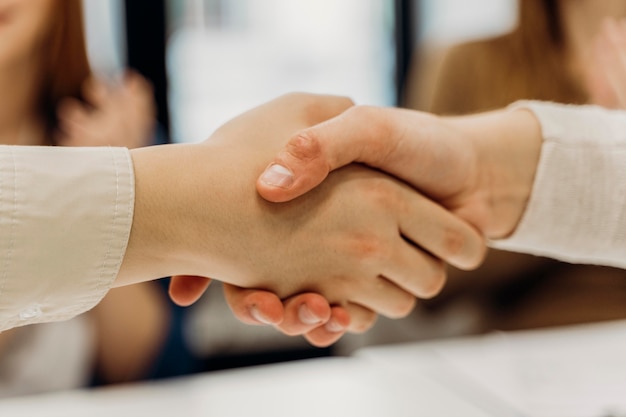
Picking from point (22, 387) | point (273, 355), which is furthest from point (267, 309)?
point (273, 355)

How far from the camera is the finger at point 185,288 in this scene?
2.72 ft

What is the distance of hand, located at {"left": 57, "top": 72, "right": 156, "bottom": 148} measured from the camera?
1587 mm

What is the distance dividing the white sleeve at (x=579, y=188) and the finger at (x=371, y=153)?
0.11 meters

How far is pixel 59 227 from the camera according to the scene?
2.15ft

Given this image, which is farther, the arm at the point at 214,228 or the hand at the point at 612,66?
the hand at the point at 612,66

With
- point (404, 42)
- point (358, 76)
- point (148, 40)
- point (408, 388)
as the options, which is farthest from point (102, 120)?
point (404, 42)

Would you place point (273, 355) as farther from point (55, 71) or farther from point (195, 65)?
point (55, 71)

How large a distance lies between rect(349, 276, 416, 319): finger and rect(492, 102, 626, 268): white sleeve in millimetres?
185

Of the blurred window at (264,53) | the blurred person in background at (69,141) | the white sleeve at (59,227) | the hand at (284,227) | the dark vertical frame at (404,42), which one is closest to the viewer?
the white sleeve at (59,227)

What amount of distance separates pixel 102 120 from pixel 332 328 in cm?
101

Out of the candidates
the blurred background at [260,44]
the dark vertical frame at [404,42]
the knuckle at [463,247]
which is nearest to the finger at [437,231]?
the knuckle at [463,247]

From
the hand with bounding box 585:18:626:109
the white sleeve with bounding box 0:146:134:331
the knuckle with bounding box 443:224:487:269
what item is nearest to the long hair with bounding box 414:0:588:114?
the hand with bounding box 585:18:626:109

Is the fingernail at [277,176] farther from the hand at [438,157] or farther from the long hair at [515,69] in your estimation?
the long hair at [515,69]

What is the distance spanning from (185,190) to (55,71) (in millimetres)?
993
